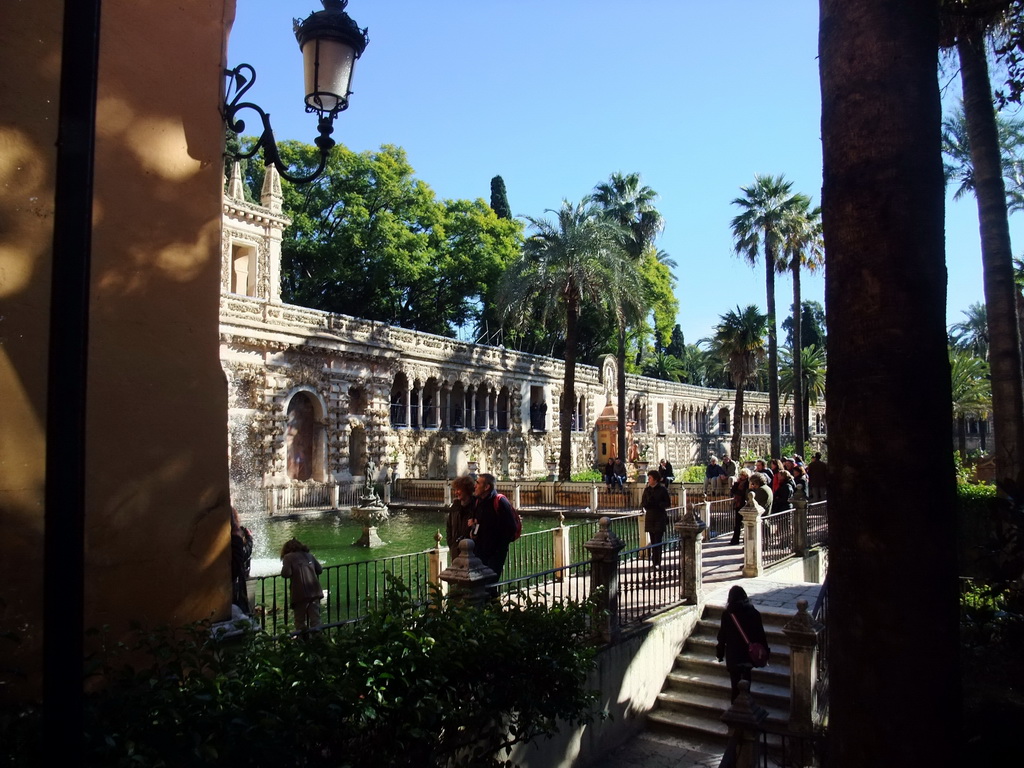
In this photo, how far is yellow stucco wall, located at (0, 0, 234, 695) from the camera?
13.1 feet

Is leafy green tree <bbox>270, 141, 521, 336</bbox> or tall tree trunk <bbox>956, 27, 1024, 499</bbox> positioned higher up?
leafy green tree <bbox>270, 141, 521, 336</bbox>

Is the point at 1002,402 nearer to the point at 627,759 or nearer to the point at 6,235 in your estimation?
the point at 627,759

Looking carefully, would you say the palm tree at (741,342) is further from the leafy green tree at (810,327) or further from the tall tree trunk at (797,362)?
the leafy green tree at (810,327)

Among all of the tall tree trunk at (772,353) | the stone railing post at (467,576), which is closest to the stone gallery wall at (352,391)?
the tall tree trunk at (772,353)

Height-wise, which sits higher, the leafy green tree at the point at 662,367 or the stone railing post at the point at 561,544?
the leafy green tree at the point at 662,367

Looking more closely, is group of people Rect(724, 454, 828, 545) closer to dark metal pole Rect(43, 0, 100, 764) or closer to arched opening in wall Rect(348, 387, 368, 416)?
dark metal pole Rect(43, 0, 100, 764)

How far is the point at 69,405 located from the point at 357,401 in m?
31.0

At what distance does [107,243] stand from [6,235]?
58 cm

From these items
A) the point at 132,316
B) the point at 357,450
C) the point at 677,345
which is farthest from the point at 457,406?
the point at 677,345

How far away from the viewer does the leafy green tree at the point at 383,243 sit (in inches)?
1576

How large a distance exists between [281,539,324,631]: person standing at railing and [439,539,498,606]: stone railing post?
1684mm

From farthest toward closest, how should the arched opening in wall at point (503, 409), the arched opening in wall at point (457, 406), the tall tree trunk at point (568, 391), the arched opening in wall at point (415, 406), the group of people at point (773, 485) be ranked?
the arched opening in wall at point (503, 409), the arched opening in wall at point (457, 406), the arched opening in wall at point (415, 406), the tall tree trunk at point (568, 391), the group of people at point (773, 485)

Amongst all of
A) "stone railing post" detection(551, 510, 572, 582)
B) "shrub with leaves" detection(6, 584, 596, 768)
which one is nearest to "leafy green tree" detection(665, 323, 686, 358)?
"stone railing post" detection(551, 510, 572, 582)

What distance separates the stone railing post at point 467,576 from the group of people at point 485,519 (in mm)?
907
